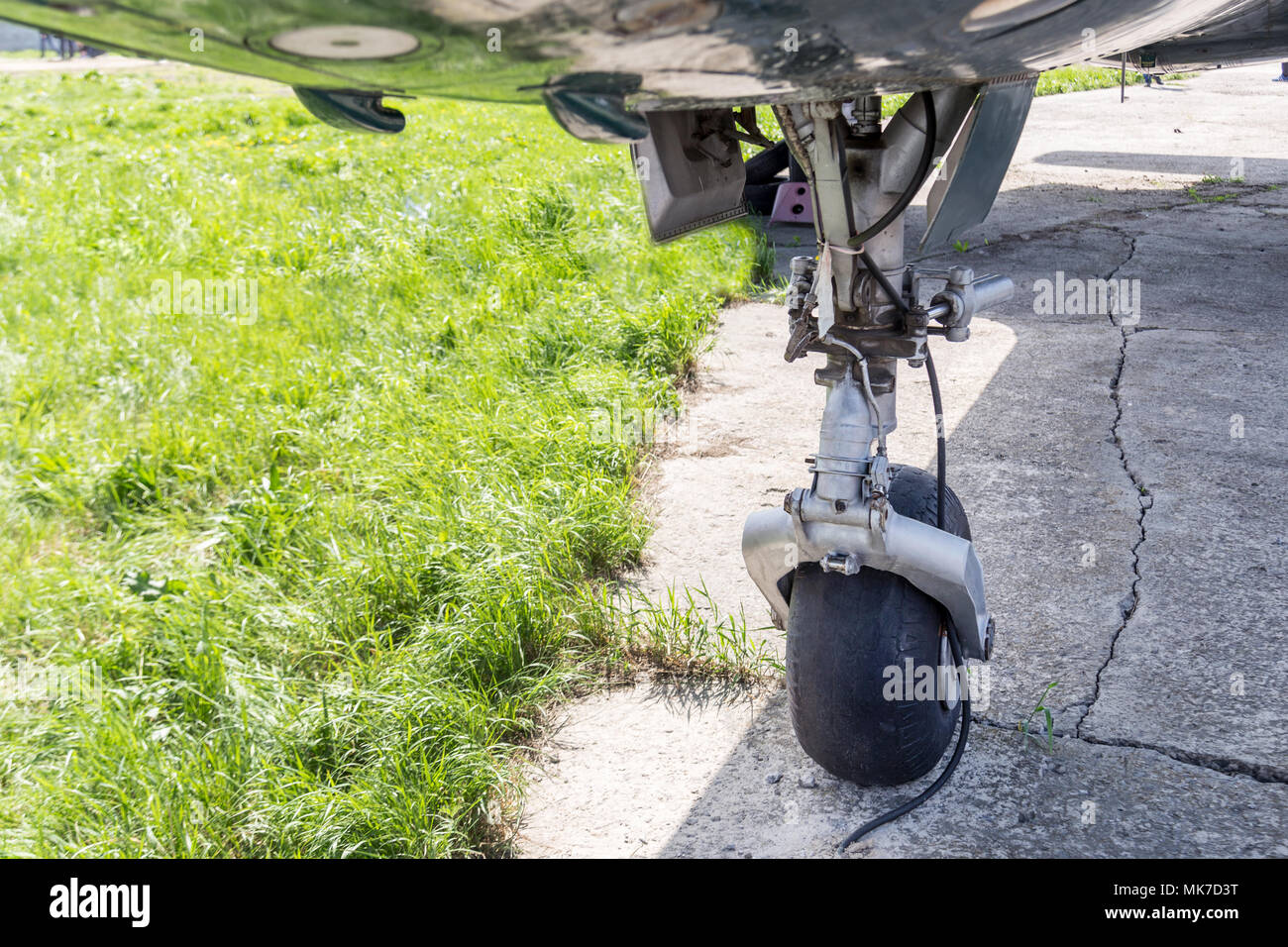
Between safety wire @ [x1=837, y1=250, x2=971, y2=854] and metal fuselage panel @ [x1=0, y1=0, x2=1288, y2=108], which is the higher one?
metal fuselage panel @ [x1=0, y1=0, x2=1288, y2=108]

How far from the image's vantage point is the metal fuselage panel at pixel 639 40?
87 cm

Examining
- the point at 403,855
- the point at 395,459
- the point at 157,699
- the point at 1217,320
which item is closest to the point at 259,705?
the point at 157,699

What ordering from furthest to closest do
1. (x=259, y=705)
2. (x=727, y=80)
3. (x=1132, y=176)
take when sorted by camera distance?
1. (x=1132, y=176)
2. (x=259, y=705)
3. (x=727, y=80)

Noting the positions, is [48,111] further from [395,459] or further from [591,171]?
[395,459]

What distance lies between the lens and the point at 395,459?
146 inches

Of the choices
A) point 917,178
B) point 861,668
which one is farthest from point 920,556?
point 917,178

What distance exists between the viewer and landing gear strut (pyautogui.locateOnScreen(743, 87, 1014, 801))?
6.23 feet

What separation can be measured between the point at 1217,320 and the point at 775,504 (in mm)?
2822

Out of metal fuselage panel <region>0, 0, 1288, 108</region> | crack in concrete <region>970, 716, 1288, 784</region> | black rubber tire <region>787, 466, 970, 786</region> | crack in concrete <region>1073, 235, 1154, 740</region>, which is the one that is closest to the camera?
metal fuselage panel <region>0, 0, 1288, 108</region>

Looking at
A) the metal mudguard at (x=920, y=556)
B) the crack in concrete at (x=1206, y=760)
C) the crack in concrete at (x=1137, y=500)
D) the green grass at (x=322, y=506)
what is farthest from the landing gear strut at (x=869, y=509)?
the green grass at (x=322, y=506)

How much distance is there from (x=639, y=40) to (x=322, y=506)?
2.76 meters

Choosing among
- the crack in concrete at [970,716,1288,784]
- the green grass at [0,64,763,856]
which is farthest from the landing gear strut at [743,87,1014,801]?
the green grass at [0,64,763,856]

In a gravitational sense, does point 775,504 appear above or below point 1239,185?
below

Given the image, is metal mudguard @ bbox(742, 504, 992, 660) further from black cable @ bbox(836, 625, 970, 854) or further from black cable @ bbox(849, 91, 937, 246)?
black cable @ bbox(849, 91, 937, 246)
